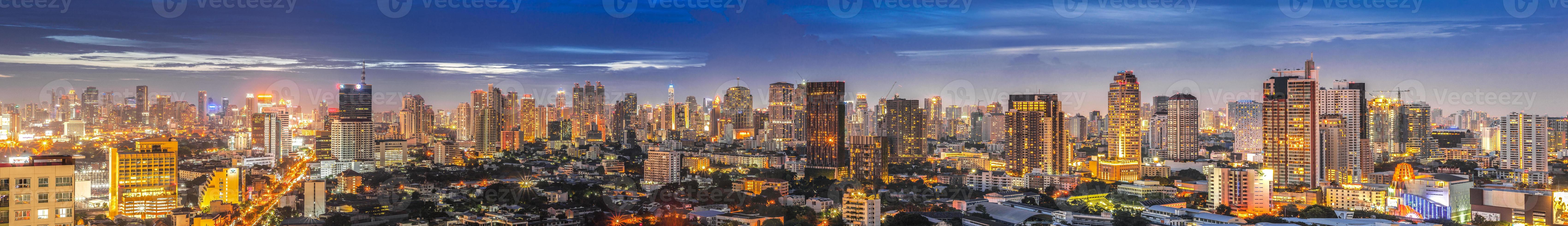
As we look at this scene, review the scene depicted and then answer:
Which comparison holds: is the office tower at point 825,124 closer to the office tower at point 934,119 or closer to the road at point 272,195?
the office tower at point 934,119

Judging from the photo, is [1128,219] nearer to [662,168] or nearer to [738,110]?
[662,168]

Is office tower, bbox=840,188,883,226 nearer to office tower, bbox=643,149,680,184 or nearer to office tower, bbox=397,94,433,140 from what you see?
office tower, bbox=643,149,680,184

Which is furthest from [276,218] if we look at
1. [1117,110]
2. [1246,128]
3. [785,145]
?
[1246,128]

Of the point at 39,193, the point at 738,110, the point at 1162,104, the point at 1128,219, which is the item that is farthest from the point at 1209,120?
the point at 39,193

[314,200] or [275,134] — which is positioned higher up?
[275,134]

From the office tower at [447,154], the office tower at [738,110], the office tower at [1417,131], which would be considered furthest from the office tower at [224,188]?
the office tower at [1417,131]

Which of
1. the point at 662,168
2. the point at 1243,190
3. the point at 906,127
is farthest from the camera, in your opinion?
the point at 906,127
